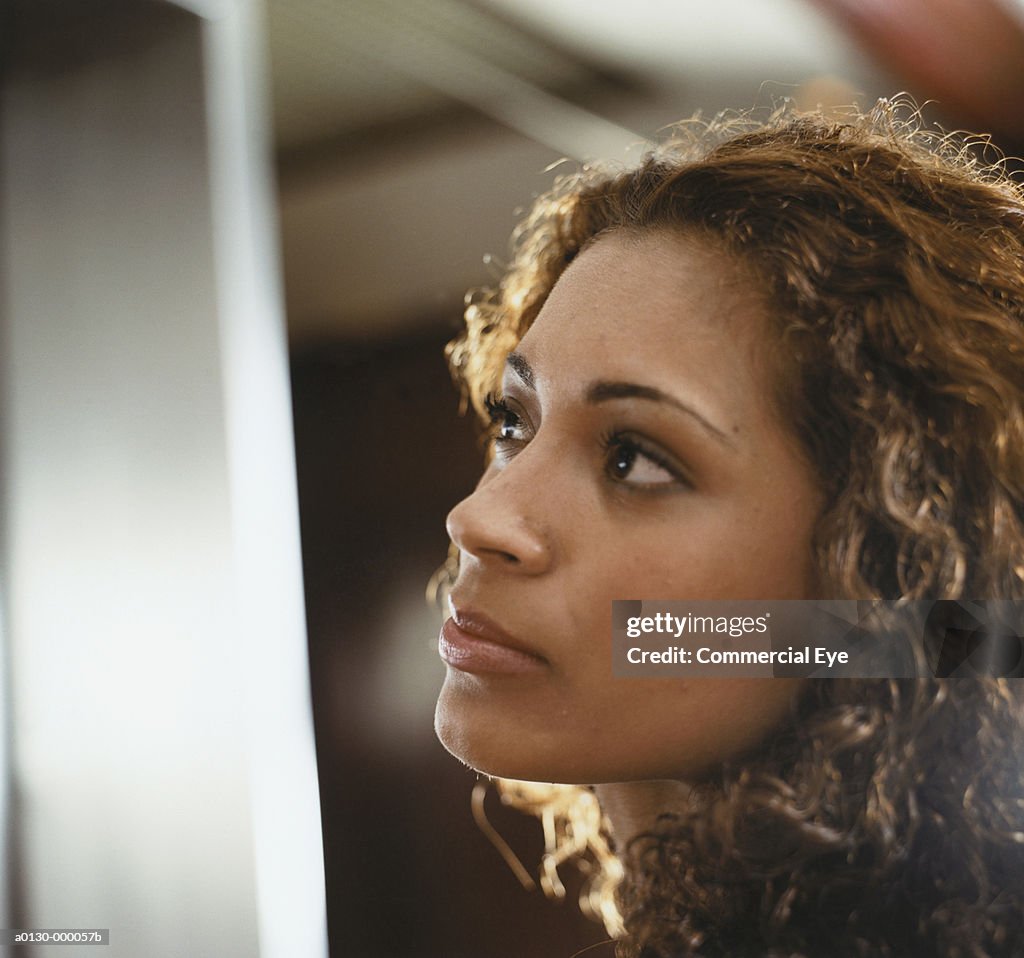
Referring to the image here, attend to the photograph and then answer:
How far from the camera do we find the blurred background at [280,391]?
1269 millimetres

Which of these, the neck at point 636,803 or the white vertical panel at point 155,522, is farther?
the white vertical panel at point 155,522

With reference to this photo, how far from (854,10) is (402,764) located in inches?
37.0

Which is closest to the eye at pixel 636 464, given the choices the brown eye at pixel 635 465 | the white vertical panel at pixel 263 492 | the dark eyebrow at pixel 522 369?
the brown eye at pixel 635 465

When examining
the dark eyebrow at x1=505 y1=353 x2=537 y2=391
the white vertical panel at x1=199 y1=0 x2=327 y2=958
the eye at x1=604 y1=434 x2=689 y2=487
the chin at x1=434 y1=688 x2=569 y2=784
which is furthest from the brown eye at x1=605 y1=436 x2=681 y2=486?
the white vertical panel at x1=199 y1=0 x2=327 y2=958

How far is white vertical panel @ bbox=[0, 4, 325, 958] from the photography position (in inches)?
53.9

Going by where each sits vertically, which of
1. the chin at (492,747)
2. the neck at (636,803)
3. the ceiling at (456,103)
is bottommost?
the neck at (636,803)

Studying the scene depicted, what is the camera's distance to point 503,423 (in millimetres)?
1250

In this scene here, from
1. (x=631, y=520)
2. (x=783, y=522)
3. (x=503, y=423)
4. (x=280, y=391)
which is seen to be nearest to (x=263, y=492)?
(x=280, y=391)

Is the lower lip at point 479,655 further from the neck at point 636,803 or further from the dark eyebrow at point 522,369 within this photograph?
the dark eyebrow at point 522,369

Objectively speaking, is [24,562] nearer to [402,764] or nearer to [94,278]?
[94,278]

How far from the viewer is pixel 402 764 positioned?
1297 mm

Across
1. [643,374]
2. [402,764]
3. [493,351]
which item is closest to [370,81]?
[493,351]

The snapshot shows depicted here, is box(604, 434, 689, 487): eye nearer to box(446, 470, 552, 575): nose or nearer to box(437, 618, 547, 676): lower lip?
box(446, 470, 552, 575): nose

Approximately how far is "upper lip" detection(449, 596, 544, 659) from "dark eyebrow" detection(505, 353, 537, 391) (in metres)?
0.24
